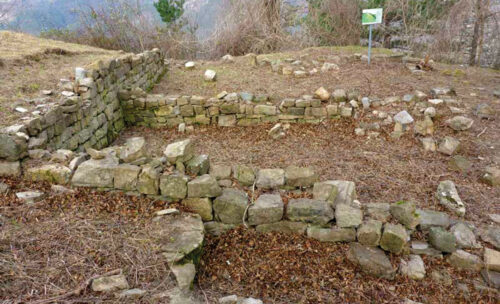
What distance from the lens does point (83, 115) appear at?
5.28 metres

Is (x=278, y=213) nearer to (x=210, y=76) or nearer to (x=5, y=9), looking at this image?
(x=210, y=76)

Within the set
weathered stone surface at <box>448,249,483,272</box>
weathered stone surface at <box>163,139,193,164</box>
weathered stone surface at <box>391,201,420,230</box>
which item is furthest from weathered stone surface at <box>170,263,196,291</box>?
weathered stone surface at <box>448,249,483,272</box>

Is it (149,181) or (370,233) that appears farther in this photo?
(149,181)

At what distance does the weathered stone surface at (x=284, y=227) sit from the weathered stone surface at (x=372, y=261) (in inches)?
18.5

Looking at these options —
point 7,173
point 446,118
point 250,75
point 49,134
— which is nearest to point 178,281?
point 7,173

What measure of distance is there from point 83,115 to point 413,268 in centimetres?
487

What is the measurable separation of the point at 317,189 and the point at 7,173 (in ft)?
10.0

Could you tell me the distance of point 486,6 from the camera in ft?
29.3

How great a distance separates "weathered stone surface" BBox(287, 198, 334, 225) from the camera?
3137 millimetres

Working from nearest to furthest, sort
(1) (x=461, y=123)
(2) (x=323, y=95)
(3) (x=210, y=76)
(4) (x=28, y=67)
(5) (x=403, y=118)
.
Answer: (1) (x=461, y=123)
(5) (x=403, y=118)
(4) (x=28, y=67)
(2) (x=323, y=95)
(3) (x=210, y=76)

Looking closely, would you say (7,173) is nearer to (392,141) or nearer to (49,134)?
(49,134)

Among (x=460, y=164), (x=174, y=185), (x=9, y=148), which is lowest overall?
(x=460, y=164)

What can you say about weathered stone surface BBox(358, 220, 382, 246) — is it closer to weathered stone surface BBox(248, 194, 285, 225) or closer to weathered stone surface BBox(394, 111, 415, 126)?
weathered stone surface BBox(248, 194, 285, 225)

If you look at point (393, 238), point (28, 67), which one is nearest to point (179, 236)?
point (393, 238)
